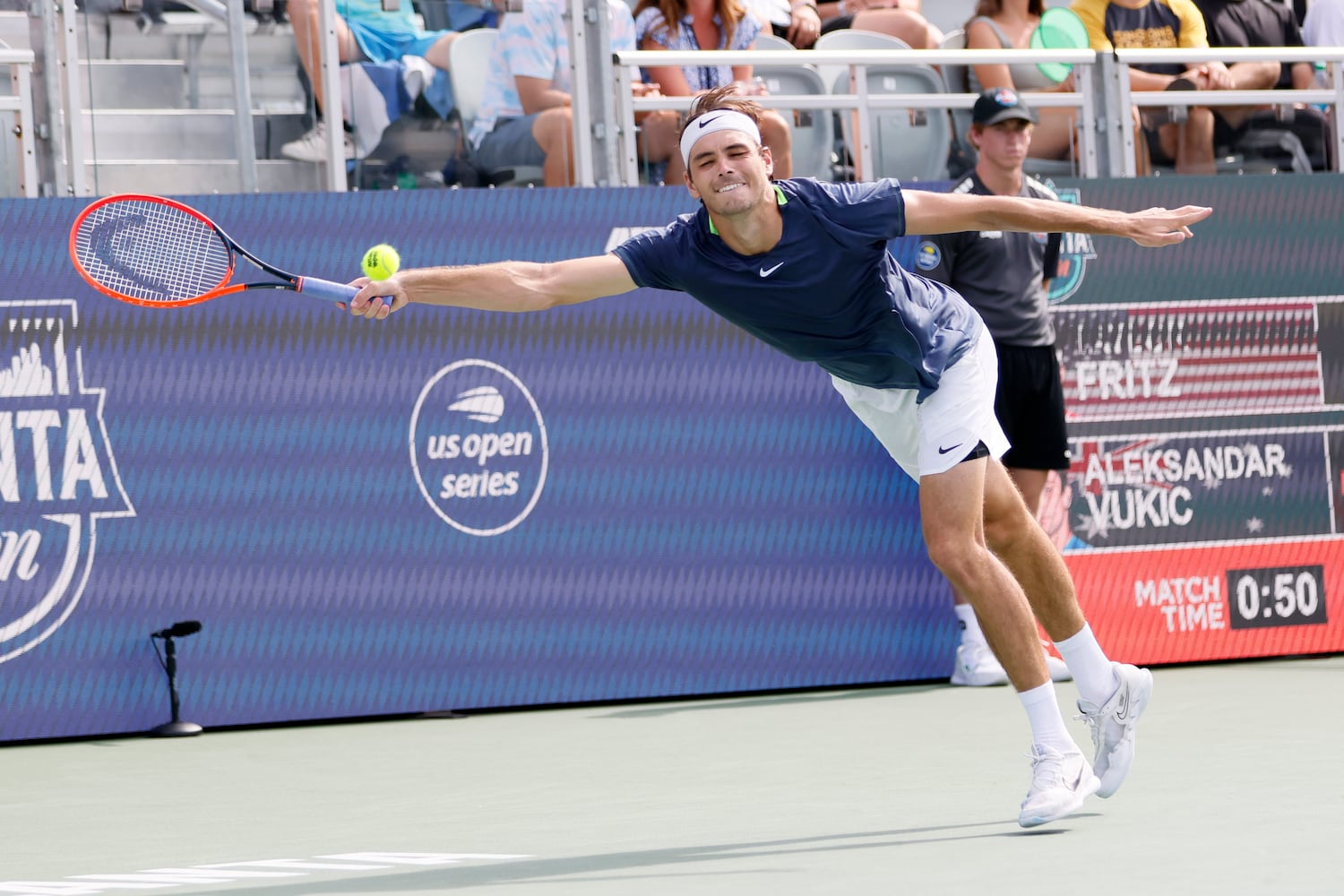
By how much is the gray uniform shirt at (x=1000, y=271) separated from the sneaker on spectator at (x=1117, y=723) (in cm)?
283

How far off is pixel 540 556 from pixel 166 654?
145 cm

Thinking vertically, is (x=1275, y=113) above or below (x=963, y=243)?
above

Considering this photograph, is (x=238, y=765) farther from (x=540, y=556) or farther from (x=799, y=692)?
(x=799, y=692)

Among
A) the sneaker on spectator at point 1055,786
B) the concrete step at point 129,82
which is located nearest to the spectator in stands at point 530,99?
the concrete step at point 129,82

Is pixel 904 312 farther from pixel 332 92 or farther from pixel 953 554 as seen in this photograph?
pixel 332 92

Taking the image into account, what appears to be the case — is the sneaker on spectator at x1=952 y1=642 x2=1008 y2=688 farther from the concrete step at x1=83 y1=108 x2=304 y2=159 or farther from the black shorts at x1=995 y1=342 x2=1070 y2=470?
the concrete step at x1=83 y1=108 x2=304 y2=159

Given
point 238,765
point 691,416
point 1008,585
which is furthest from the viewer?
point 691,416

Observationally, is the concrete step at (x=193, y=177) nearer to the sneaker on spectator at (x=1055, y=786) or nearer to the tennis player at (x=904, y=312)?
the tennis player at (x=904, y=312)

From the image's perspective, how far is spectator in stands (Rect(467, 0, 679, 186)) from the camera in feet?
25.9

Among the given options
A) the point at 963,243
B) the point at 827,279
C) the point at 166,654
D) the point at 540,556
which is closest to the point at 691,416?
the point at 540,556

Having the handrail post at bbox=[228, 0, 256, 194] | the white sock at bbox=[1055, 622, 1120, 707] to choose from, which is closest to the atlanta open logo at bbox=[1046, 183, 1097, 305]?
the white sock at bbox=[1055, 622, 1120, 707]

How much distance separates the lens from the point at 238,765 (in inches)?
261

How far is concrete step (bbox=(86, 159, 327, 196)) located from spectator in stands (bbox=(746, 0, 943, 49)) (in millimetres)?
2453

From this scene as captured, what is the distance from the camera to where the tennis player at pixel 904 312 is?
5.00 m
